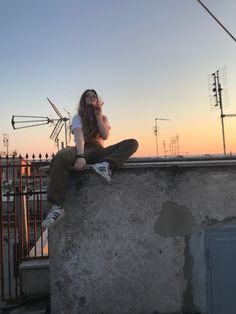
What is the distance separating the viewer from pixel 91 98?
461 centimetres

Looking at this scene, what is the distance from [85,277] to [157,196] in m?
1.29

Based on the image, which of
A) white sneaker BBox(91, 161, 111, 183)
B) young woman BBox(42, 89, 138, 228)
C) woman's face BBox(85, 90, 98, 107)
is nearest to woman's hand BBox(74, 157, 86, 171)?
young woman BBox(42, 89, 138, 228)

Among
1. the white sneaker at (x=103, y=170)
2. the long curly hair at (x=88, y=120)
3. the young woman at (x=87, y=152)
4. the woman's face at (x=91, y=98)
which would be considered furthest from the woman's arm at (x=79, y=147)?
the woman's face at (x=91, y=98)

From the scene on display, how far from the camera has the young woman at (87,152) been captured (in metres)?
4.08

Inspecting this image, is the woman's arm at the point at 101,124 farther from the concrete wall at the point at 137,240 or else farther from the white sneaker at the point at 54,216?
the white sneaker at the point at 54,216

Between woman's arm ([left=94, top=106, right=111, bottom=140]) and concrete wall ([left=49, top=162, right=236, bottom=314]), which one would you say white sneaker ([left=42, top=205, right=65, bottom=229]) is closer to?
concrete wall ([left=49, top=162, right=236, bottom=314])

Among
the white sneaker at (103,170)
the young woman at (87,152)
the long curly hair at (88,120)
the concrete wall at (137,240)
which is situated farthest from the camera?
the long curly hair at (88,120)

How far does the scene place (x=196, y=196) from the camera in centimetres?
455

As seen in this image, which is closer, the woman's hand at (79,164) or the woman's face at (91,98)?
the woman's hand at (79,164)

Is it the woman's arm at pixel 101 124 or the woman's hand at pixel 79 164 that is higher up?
the woman's arm at pixel 101 124

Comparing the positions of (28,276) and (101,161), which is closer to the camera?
(101,161)

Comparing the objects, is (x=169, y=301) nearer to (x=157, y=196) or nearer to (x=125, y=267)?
(x=125, y=267)

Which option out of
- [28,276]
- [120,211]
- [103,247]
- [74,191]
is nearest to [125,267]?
[103,247]

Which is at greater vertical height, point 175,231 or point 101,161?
point 101,161
